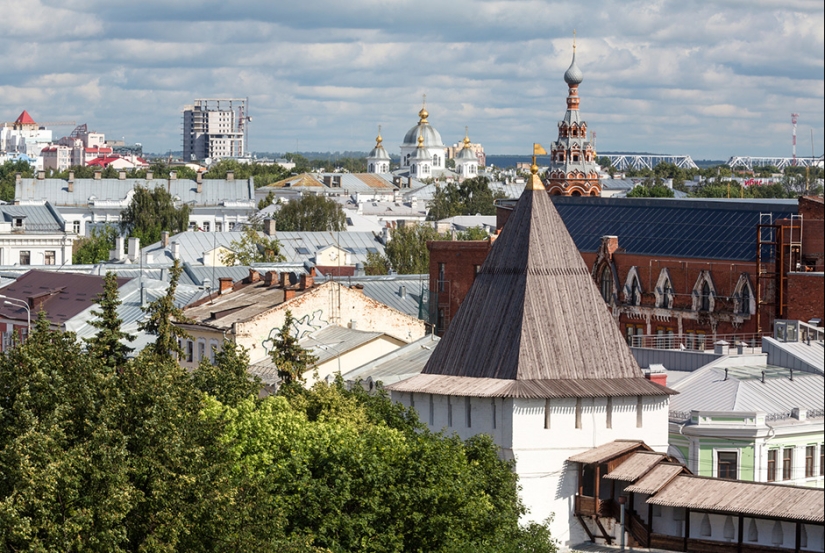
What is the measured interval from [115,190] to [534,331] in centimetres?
14113

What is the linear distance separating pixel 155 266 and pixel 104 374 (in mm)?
58162

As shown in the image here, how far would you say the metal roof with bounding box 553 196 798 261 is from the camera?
7575 cm

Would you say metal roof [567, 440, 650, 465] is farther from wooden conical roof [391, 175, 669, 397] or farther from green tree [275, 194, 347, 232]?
green tree [275, 194, 347, 232]

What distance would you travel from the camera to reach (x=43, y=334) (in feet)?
146

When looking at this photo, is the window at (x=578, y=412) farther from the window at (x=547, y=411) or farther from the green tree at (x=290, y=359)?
the green tree at (x=290, y=359)

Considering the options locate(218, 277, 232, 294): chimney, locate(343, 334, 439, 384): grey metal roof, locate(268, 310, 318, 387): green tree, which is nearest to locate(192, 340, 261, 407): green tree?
locate(268, 310, 318, 387): green tree

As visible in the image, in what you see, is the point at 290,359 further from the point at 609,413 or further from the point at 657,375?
the point at 609,413

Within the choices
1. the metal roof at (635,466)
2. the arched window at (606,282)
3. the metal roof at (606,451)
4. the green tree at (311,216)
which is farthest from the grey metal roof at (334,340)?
the green tree at (311,216)

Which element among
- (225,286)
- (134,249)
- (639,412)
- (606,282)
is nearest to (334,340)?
(225,286)

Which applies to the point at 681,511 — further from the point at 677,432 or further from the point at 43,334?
the point at 43,334

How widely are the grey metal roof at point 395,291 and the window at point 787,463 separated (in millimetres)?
32840

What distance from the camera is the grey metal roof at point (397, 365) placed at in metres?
56.2

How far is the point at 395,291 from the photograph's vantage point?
8212cm

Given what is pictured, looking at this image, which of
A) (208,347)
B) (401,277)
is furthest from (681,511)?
(401,277)
